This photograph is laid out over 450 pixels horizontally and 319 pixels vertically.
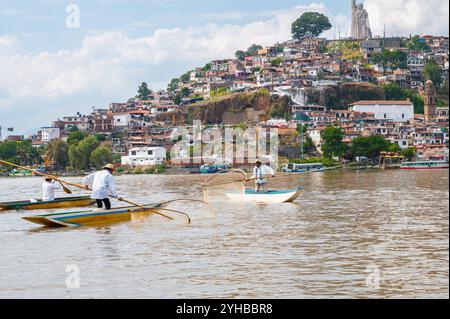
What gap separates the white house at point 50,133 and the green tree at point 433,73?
178ft

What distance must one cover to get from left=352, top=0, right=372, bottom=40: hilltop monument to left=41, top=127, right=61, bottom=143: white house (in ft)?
200

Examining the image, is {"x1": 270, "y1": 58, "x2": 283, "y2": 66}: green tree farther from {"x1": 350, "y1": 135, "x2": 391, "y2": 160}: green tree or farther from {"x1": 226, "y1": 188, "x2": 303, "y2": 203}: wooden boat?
{"x1": 226, "y1": 188, "x2": 303, "y2": 203}: wooden boat

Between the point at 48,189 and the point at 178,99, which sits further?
the point at 178,99

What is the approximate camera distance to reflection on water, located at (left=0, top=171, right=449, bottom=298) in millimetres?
9961

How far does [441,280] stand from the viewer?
1016 cm

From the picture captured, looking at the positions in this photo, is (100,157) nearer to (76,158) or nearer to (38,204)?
(76,158)

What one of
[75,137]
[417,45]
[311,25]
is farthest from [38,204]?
[311,25]

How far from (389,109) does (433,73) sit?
824 inches

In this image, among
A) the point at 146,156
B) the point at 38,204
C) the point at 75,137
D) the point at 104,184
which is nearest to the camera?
the point at 104,184

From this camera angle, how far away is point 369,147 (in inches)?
3169

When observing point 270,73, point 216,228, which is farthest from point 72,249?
point 270,73

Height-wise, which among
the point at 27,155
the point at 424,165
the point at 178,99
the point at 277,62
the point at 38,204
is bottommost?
the point at 424,165

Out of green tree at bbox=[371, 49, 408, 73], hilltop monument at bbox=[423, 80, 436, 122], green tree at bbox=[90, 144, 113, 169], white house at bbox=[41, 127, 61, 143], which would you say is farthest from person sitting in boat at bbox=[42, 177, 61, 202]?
green tree at bbox=[371, 49, 408, 73]

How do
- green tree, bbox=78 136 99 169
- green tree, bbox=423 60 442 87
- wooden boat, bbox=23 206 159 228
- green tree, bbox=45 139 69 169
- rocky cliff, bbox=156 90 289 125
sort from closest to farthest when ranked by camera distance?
1. wooden boat, bbox=23 206 159 228
2. green tree, bbox=78 136 99 169
3. green tree, bbox=45 139 69 169
4. rocky cliff, bbox=156 90 289 125
5. green tree, bbox=423 60 442 87
